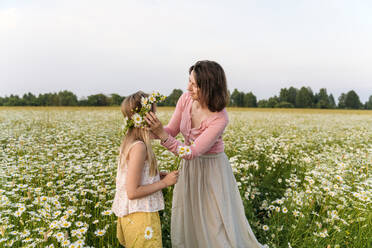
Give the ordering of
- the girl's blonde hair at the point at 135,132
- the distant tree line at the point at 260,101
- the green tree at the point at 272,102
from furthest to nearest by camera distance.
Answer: the green tree at the point at 272,102
the distant tree line at the point at 260,101
the girl's blonde hair at the point at 135,132

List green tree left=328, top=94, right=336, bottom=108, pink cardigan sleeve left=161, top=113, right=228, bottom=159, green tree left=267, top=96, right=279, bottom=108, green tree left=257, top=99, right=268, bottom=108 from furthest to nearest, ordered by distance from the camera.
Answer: green tree left=328, top=94, right=336, bottom=108 < green tree left=267, top=96, right=279, bottom=108 < green tree left=257, top=99, right=268, bottom=108 < pink cardigan sleeve left=161, top=113, right=228, bottom=159

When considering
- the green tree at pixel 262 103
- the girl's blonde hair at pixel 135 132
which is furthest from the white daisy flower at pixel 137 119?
the green tree at pixel 262 103

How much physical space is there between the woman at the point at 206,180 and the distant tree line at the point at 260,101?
27.8 m

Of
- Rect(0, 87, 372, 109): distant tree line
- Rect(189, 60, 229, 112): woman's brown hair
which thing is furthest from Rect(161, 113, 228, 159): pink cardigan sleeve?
Rect(0, 87, 372, 109): distant tree line

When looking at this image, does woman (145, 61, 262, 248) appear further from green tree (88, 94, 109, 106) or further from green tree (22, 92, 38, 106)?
green tree (22, 92, 38, 106)

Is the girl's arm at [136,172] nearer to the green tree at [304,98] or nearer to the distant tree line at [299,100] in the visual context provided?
the distant tree line at [299,100]

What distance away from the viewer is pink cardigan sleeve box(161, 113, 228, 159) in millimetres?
2092

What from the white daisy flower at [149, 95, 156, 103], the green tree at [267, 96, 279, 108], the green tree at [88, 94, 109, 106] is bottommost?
the white daisy flower at [149, 95, 156, 103]

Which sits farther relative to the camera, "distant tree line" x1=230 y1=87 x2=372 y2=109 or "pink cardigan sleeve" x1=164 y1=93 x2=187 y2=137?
"distant tree line" x1=230 y1=87 x2=372 y2=109

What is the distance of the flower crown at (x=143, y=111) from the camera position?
186 cm

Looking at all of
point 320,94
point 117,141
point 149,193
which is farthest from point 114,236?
point 320,94

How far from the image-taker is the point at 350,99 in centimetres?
7012

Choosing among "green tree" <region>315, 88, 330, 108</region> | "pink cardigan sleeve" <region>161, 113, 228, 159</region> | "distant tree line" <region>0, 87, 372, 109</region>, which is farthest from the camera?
"green tree" <region>315, 88, 330, 108</region>

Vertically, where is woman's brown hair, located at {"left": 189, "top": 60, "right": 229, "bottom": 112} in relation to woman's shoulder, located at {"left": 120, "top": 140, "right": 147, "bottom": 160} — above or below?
above
